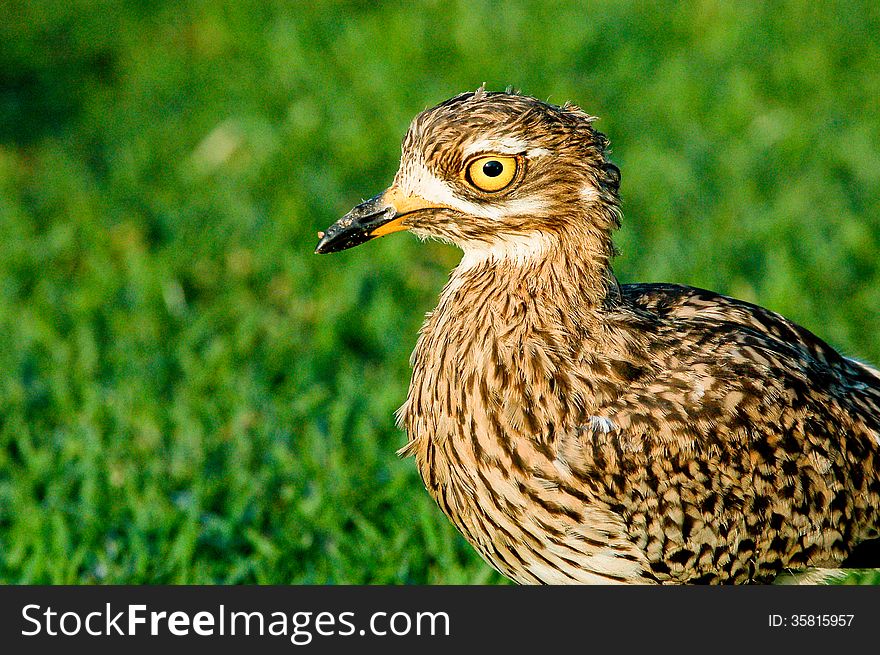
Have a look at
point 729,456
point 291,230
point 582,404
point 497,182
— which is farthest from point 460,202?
point 291,230

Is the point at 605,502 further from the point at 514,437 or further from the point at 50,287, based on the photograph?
the point at 50,287

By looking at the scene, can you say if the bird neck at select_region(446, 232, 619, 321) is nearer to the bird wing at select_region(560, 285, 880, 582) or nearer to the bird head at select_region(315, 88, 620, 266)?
the bird head at select_region(315, 88, 620, 266)

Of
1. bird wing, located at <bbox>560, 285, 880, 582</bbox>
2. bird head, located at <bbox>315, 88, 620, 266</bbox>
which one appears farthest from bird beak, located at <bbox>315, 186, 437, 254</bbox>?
bird wing, located at <bbox>560, 285, 880, 582</bbox>

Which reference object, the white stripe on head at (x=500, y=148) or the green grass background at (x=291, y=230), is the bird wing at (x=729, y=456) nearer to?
the white stripe on head at (x=500, y=148)

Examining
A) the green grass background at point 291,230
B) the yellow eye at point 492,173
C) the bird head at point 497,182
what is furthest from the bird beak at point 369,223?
the green grass background at point 291,230

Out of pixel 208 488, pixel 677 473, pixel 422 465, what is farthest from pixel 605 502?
pixel 208 488
